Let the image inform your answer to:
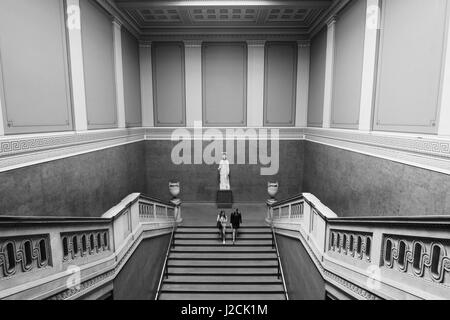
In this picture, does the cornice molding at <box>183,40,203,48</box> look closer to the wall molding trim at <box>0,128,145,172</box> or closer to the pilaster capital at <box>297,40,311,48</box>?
the pilaster capital at <box>297,40,311,48</box>

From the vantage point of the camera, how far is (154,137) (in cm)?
1302

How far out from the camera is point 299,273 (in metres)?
6.91

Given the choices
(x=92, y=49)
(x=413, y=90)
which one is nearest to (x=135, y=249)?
(x=92, y=49)

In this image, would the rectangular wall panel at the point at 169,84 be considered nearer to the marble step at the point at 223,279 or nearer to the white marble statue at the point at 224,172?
the white marble statue at the point at 224,172

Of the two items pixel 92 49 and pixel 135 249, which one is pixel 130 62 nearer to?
pixel 92 49

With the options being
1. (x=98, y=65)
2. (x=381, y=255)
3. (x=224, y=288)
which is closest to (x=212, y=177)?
(x=224, y=288)

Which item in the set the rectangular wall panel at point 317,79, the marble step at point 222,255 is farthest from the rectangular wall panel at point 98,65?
the rectangular wall panel at point 317,79

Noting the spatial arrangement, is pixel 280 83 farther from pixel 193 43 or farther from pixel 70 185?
pixel 70 185

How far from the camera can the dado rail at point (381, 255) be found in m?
2.74

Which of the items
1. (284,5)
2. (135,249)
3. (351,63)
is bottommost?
(135,249)

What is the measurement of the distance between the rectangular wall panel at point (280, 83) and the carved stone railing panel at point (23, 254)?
1062 cm

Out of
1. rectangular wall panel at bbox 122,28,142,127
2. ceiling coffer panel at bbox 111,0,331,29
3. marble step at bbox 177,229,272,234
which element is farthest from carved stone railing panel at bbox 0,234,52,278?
ceiling coffer panel at bbox 111,0,331,29

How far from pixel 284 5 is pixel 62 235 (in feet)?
31.4

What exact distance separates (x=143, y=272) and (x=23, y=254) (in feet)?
14.4
